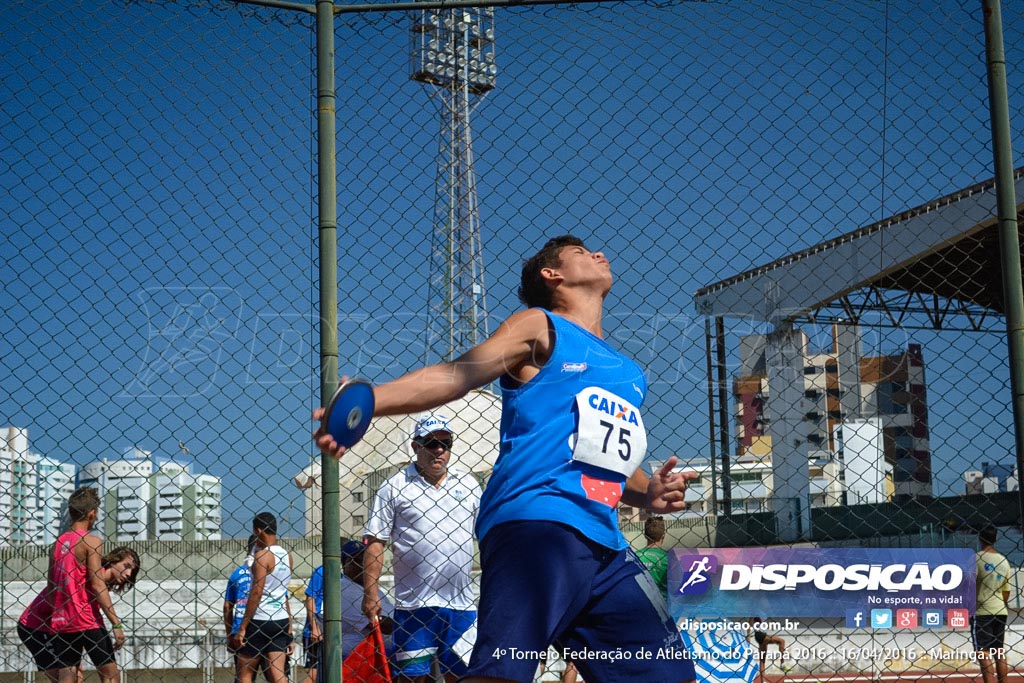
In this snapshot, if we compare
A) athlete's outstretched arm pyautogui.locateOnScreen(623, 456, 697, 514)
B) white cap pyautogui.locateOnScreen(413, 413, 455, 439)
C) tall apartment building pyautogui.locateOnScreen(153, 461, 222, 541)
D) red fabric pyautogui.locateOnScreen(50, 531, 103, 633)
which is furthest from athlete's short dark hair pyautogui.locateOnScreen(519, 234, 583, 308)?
red fabric pyautogui.locateOnScreen(50, 531, 103, 633)

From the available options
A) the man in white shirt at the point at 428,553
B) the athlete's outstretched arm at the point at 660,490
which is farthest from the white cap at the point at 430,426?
the athlete's outstretched arm at the point at 660,490

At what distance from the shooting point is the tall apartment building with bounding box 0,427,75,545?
430 cm

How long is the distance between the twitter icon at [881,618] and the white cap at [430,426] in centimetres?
232

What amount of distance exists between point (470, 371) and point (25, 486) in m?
2.59

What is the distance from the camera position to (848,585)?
5301mm

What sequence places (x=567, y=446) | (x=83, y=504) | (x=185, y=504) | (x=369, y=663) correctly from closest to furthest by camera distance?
(x=567, y=446), (x=185, y=504), (x=369, y=663), (x=83, y=504)

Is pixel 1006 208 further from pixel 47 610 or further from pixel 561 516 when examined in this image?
pixel 47 610

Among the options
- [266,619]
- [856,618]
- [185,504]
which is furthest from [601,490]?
[266,619]

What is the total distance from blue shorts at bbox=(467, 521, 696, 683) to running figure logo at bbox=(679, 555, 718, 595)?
291cm

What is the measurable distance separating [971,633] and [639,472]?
3.07 metres

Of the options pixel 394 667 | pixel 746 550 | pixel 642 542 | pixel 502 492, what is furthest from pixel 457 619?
pixel 642 542

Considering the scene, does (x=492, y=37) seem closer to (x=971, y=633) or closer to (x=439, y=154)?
(x=439, y=154)

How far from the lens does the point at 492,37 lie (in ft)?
16.1

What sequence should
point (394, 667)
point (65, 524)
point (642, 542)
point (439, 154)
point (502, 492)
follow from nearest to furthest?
point (502, 492) → point (439, 154) → point (394, 667) → point (65, 524) → point (642, 542)
